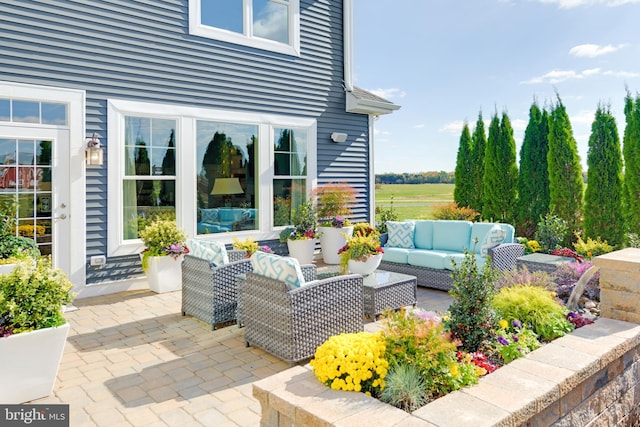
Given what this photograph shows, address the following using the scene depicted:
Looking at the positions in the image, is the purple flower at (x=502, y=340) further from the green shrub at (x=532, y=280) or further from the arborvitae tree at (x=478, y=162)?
the arborvitae tree at (x=478, y=162)

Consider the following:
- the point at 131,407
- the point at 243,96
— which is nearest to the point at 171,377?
the point at 131,407

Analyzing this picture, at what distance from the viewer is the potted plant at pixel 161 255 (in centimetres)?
616

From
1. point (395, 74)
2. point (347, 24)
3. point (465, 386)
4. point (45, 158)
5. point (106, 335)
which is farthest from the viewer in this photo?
point (395, 74)

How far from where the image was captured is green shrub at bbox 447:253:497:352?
2871mm

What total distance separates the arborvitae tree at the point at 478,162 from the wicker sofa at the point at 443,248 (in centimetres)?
371

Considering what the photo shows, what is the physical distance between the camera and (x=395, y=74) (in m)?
18.8

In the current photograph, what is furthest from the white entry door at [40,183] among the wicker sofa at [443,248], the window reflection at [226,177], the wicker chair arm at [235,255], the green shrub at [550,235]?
the green shrub at [550,235]

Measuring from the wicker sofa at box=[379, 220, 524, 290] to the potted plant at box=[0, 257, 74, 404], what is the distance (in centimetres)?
459

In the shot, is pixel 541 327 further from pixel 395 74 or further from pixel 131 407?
pixel 395 74

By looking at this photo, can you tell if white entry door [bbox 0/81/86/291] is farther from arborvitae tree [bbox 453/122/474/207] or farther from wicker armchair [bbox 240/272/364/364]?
arborvitae tree [bbox 453/122/474/207]

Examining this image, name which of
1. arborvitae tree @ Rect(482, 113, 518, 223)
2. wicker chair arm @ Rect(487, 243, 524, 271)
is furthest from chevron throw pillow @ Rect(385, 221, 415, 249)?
arborvitae tree @ Rect(482, 113, 518, 223)

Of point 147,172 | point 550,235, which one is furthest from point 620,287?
point 147,172

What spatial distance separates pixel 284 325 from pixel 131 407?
1.24 meters

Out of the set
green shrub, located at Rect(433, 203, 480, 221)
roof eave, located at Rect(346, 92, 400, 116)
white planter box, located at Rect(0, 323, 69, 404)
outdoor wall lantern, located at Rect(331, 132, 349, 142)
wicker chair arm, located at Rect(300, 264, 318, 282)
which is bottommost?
white planter box, located at Rect(0, 323, 69, 404)
